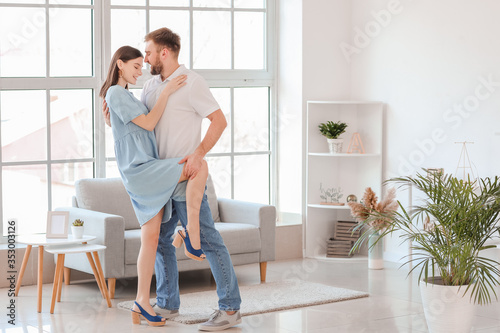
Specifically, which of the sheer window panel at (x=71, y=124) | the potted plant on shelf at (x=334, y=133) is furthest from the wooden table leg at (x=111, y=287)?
the potted plant on shelf at (x=334, y=133)

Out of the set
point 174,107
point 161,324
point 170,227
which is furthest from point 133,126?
point 161,324

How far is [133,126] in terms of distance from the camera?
4176mm

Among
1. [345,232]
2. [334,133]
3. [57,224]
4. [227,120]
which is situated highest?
[227,120]

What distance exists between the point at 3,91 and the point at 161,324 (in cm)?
231

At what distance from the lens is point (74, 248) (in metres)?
4.86

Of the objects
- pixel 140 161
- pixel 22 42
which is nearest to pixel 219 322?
pixel 140 161

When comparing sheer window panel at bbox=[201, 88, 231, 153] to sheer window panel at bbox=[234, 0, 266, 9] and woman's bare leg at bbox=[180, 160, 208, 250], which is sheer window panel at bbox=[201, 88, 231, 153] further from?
woman's bare leg at bbox=[180, 160, 208, 250]

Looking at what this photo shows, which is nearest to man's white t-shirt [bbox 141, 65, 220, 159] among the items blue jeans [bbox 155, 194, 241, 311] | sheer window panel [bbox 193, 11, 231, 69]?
blue jeans [bbox 155, 194, 241, 311]

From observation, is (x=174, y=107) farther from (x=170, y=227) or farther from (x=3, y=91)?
(x=3, y=91)

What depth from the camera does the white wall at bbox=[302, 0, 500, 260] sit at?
569 cm

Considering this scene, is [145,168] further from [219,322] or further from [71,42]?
[71,42]

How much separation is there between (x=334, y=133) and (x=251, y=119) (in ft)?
2.37

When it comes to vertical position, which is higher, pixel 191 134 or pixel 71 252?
pixel 191 134

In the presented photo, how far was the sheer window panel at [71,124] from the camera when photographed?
19.3 feet
